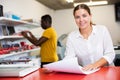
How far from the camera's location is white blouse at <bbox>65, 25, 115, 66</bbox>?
1780 mm

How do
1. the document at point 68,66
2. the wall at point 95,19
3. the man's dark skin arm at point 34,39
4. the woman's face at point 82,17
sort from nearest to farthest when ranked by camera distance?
the document at point 68,66
the woman's face at point 82,17
the man's dark skin arm at point 34,39
the wall at point 95,19

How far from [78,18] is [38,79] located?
722 millimetres

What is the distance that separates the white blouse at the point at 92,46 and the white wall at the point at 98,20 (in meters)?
5.54

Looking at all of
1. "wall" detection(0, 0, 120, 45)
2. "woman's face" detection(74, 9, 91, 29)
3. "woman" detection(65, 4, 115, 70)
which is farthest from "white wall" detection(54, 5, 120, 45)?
"woman's face" detection(74, 9, 91, 29)

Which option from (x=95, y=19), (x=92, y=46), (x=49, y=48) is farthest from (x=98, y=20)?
(x=92, y=46)

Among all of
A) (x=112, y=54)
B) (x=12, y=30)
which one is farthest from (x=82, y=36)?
(x=12, y=30)

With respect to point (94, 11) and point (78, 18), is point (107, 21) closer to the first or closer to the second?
point (94, 11)

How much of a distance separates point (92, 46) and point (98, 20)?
5.68 meters

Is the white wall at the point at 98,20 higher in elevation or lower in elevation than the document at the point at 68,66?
higher

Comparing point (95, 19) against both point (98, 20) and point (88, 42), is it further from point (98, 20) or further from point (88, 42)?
point (88, 42)

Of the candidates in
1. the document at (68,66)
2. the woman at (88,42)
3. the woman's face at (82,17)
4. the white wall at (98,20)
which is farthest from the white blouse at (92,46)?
the white wall at (98,20)

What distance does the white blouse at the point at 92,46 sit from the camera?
1.78m

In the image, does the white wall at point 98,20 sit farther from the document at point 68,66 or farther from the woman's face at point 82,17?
the document at point 68,66

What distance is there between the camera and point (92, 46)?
181 centimetres
